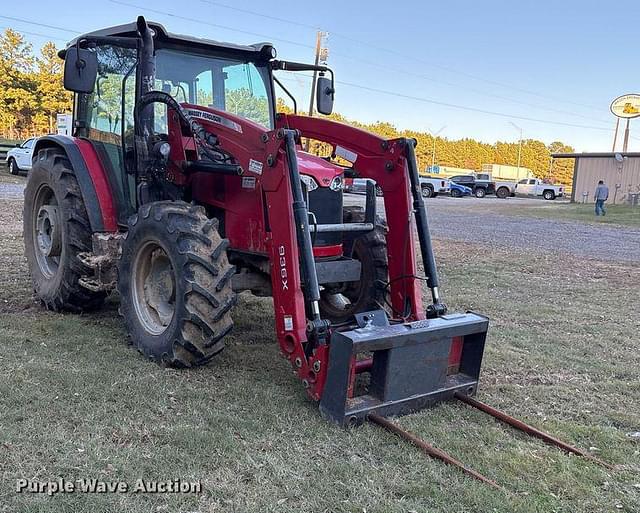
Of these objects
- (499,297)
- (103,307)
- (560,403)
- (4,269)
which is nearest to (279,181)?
(560,403)

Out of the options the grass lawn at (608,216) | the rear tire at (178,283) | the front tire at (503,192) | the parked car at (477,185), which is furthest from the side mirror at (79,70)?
the front tire at (503,192)

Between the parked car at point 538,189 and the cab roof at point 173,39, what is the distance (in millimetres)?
44250

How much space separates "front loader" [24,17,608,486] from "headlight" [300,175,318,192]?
13 millimetres

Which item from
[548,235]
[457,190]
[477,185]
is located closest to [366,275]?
[548,235]

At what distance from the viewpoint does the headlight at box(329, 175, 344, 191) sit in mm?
4738

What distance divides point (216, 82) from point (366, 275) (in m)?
2.22

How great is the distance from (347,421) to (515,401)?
1383mm

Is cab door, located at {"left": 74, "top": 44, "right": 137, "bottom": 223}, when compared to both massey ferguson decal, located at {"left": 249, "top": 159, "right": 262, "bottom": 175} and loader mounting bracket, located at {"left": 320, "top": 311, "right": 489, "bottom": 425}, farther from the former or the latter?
loader mounting bracket, located at {"left": 320, "top": 311, "right": 489, "bottom": 425}

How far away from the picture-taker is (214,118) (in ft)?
16.1

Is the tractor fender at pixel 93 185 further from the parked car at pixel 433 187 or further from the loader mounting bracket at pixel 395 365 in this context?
the parked car at pixel 433 187

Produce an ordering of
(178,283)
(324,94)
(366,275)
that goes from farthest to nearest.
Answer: (324,94)
(366,275)
(178,283)

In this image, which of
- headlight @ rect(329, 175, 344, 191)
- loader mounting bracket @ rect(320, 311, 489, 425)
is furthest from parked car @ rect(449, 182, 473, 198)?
loader mounting bracket @ rect(320, 311, 489, 425)

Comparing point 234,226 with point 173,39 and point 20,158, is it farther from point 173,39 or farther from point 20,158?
point 20,158

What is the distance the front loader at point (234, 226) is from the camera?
3.96m
